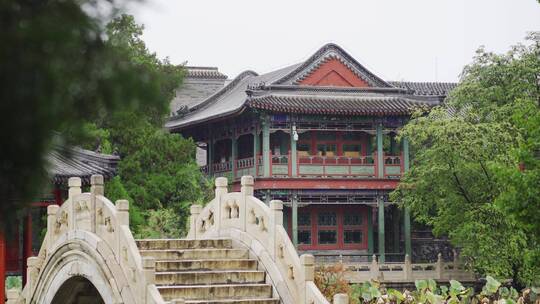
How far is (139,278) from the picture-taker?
12.3 meters

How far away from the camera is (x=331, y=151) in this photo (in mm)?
32531

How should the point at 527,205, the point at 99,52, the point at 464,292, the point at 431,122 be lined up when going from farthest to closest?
the point at 431,122 < the point at 464,292 < the point at 527,205 < the point at 99,52

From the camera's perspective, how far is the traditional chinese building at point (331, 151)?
102ft

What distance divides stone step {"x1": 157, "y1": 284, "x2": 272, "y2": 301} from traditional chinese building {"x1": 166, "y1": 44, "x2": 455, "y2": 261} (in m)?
17.5

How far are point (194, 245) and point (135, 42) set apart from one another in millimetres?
14521

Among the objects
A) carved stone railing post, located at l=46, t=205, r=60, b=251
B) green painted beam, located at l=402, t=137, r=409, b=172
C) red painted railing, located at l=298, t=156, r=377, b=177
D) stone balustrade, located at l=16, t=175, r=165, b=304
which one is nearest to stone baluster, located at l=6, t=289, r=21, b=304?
stone balustrade, located at l=16, t=175, r=165, b=304

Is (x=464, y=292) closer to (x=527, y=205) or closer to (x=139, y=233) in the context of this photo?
(x=139, y=233)

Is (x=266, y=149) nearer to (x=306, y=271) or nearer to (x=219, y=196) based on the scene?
(x=219, y=196)

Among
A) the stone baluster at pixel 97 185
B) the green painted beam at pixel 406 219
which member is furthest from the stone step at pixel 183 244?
the green painted beam at pixel 406 219

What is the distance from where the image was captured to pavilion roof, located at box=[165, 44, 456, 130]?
31078 millimetres

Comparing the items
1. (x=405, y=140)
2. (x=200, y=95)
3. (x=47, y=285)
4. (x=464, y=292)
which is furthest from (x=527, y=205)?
(x=200, y=95)

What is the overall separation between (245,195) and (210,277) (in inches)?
46.6

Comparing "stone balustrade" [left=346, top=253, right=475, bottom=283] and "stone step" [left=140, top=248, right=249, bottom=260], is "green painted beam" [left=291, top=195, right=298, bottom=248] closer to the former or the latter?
"stone balustrade" [left=346, top=253, right=475, bottom=283]

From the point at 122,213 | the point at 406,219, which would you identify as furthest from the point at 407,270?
the point at 122,213
